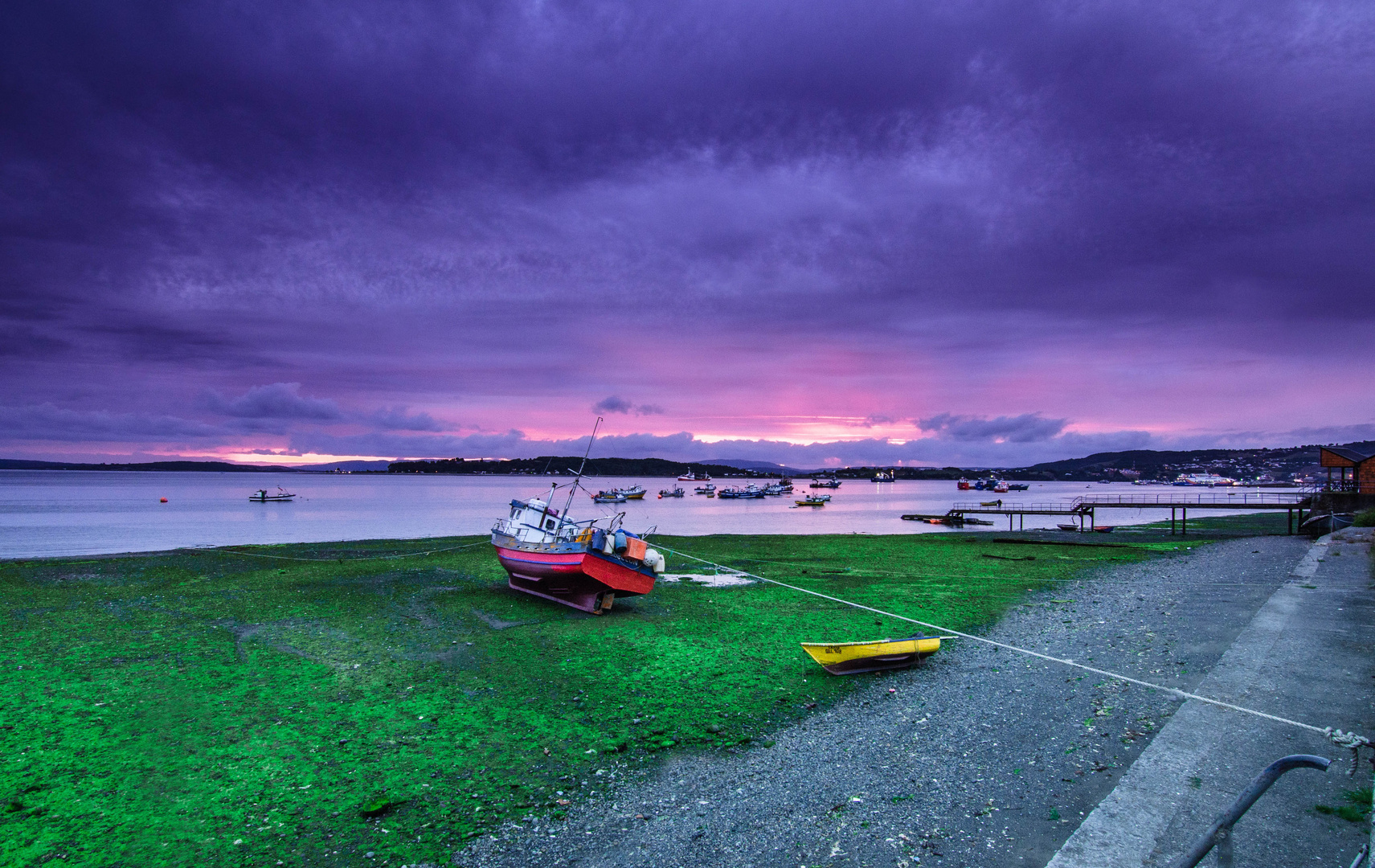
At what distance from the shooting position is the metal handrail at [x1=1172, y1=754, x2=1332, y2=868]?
136 inches

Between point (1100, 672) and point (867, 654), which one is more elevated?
point (867, 654)

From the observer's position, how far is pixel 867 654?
12.4 meters

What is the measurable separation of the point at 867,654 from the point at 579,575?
852 centimetres

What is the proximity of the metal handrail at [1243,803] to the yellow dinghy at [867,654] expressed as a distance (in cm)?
798

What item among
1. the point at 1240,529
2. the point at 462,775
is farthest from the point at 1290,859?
the point at 1240,529

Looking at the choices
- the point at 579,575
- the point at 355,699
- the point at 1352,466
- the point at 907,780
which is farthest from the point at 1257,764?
the point at 1352,466

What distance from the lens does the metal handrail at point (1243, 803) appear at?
11.4 ft

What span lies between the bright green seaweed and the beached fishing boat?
76cm

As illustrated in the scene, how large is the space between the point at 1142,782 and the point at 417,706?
1023 centimetres

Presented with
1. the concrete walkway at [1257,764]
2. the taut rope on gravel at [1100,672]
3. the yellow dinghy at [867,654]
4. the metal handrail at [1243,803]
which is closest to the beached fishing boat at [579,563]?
the taut rope on gravel at [1100,672]

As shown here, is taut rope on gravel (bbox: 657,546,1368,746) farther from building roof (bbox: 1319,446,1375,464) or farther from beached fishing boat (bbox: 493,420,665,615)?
building roof (bbox: 1319,446,1375,464)

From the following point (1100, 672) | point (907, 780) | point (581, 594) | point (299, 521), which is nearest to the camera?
point (907, 780)

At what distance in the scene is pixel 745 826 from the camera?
7.30 m

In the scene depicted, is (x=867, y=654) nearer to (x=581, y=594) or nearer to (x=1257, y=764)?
(x=1257, y=764)
